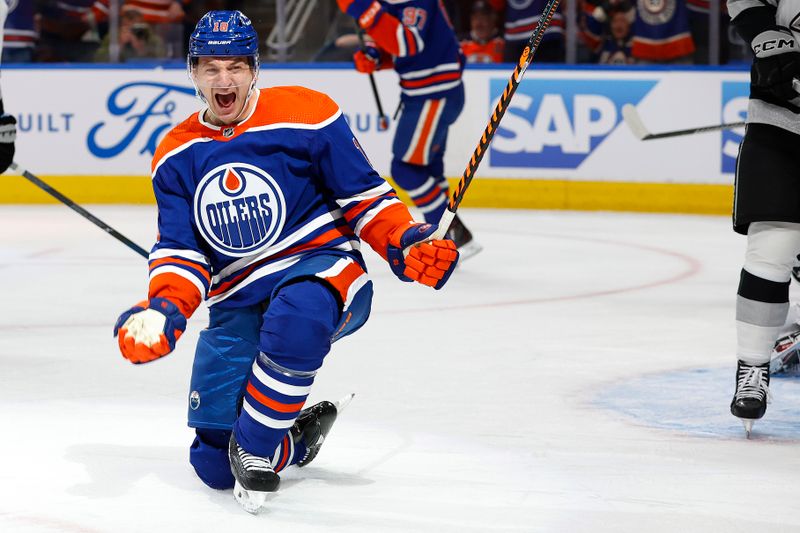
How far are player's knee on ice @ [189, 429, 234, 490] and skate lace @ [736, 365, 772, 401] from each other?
41.8 inches

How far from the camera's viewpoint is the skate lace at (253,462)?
7.75 feet

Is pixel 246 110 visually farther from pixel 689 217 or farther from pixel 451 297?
pixel 689 217

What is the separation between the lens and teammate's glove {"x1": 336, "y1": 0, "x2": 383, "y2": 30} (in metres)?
5.63

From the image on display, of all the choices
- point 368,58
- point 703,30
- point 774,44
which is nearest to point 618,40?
point 703,30

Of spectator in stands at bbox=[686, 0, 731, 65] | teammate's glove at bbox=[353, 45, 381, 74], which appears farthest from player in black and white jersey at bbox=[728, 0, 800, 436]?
spectator in stands at bbox=[686, 0, 731, 65]

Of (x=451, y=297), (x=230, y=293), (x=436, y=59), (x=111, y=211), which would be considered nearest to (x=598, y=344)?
(x=451, y=297)

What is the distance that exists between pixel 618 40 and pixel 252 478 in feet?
18.6

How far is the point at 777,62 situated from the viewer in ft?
9.23

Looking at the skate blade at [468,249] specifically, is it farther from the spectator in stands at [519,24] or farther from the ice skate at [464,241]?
the spectator in stands at [519,24]

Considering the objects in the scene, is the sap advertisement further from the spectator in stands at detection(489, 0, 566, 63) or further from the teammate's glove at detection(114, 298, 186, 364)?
the teammate's glove at detection(114, 298, 186, 364)

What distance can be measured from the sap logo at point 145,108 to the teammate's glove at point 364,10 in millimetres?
2390

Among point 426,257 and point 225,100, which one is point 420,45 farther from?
point 426,257

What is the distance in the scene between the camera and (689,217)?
7410mm

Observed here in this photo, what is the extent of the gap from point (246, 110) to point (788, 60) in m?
1.05
